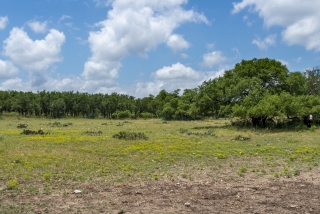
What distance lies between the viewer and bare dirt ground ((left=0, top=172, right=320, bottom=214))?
8656 mm

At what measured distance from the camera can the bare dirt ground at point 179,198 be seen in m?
8.66

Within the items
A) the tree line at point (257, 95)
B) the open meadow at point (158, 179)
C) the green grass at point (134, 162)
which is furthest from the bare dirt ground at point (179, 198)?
the tree line at point (257, 95)

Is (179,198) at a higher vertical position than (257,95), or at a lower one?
lower

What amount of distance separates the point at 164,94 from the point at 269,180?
99.9 metres

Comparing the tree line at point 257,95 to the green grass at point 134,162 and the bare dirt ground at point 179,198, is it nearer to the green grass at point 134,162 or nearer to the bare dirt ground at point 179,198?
the green grass at point 134,162

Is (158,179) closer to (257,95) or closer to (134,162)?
(134,162)

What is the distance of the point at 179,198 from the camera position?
382 inches

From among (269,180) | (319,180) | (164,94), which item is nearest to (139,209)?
(269,180)

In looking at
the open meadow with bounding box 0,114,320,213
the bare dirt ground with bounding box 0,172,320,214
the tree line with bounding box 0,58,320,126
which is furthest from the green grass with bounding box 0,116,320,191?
the tree line with bounding box 0,58,320,126

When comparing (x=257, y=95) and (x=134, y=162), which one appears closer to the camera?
(x=134, y=162)

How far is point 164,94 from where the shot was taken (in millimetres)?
111562

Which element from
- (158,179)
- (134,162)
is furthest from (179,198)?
(134,162)

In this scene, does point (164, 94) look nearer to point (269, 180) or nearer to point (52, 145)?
point (52, 145)

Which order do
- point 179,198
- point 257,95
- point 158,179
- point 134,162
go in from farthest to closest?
point 257,95 → point 134,162 → point 158,179 → point 179,198
